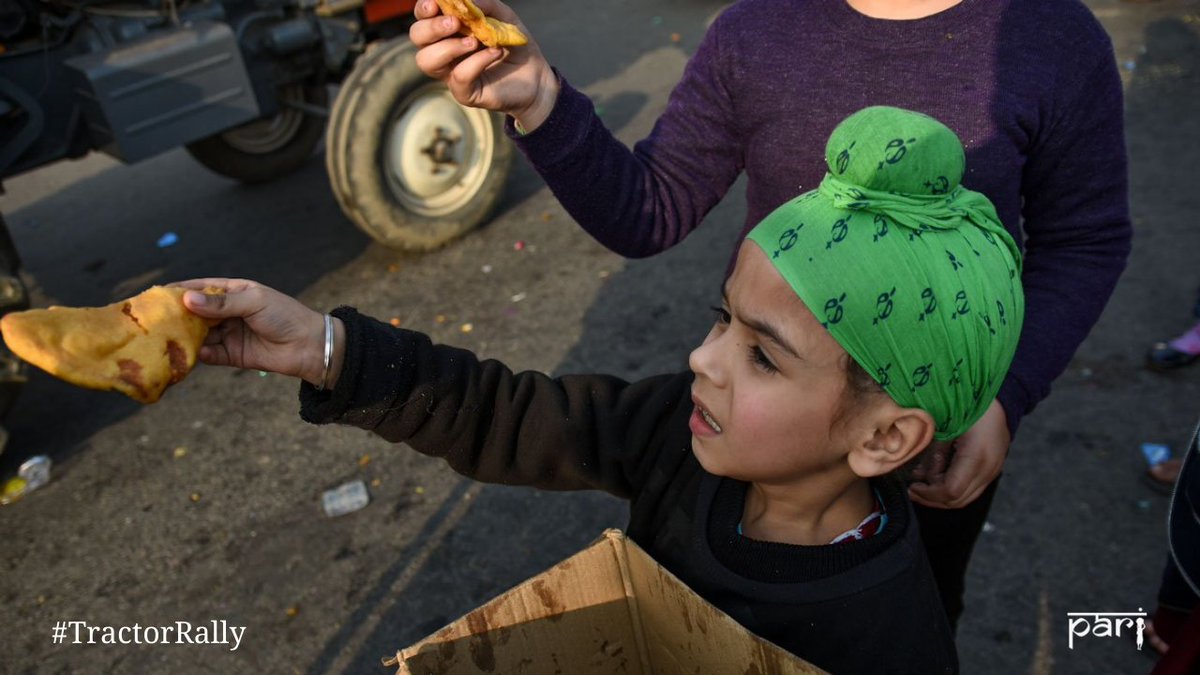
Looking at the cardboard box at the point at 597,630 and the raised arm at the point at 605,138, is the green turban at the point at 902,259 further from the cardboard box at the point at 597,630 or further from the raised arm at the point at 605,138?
the raised arm at the point at 605,138

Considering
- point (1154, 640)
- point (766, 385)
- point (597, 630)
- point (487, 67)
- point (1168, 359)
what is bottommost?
point (1168, 359)

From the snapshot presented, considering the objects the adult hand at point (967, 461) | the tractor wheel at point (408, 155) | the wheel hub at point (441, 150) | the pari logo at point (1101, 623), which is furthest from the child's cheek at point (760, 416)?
the wheel hub at point (441, 150)

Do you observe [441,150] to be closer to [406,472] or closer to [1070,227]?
[406,472]

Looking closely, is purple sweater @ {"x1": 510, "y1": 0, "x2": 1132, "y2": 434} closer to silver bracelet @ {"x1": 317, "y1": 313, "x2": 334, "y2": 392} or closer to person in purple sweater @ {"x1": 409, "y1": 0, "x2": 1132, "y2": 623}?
person in purple sweater @ {"x1": 409, "y1": 0, "x2": 1132, "y2": 623}

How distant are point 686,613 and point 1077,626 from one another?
198 centimetres

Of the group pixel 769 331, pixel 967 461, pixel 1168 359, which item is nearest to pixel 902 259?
pixel 769 331

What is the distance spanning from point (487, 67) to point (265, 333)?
55 cm

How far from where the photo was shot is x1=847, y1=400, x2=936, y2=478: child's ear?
4.47ft

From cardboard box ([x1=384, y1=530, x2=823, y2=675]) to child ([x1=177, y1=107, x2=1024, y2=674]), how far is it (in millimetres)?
116

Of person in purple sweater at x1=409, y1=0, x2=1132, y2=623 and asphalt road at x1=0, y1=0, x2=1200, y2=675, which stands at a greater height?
person in purple sweater at x1=409, y1=0, x2=1132, y2=623

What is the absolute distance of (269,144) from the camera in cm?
604

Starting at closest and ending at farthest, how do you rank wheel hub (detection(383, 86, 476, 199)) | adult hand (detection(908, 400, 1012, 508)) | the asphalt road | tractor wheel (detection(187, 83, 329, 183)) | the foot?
adult hand (detection(908, 400, 1012, 508))
the foot
the asphalt road
wheel hub (detection(383, 86, 476, 199))
tractor wheel (detection(187, 83, 329, 183))

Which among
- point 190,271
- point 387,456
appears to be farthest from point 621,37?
point 387,456

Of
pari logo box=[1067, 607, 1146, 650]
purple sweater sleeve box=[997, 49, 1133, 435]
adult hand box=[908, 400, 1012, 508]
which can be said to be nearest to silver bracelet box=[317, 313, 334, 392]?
adult hand box=[908, 400, 1012, 508]
